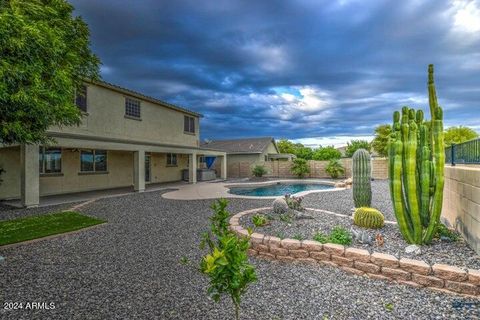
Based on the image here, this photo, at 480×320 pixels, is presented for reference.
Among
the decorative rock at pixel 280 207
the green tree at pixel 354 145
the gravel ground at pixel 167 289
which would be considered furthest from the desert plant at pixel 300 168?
the gravel ground at pixel 167 289

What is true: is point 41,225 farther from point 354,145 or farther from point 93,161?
point 354,145

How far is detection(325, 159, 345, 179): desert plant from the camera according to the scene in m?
25.1

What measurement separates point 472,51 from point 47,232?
48.1 feet

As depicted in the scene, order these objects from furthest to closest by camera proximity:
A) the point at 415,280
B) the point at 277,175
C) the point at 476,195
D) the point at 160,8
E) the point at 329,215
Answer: the point at 277,175 < the point at 160,8 < the point at 329,215 < the point at 476,195 < the point at 415,280

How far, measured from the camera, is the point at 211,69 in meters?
18.7

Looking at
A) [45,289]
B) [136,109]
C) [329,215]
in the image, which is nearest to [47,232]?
[45,289]

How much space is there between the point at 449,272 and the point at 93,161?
1700 cm

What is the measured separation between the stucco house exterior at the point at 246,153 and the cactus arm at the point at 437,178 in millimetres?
23618

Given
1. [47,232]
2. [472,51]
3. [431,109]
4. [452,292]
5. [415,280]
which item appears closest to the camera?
[452,292]

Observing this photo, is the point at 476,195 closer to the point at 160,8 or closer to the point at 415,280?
the point at 415,280

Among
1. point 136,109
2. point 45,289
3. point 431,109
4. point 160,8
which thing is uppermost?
point 160,8

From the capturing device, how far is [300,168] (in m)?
26.4

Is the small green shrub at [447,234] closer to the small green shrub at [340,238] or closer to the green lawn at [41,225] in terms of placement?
the small green shrub at [340,238]

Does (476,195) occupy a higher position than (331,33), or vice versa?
(331,33)
